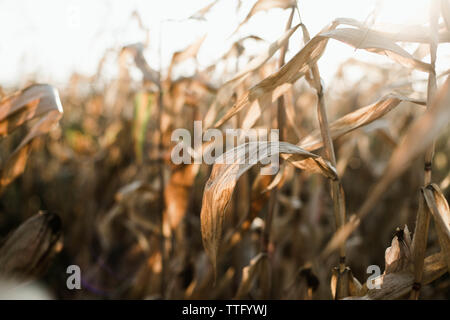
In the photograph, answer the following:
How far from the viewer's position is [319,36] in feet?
1.51

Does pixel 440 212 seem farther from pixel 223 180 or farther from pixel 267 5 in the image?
pixel 267 5

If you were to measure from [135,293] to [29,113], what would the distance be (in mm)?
525

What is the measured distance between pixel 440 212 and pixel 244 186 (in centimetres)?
57

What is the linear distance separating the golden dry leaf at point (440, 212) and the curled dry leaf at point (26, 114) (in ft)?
1.87

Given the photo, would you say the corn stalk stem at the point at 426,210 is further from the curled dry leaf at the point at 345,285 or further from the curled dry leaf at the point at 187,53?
the curled dry leaf at the point at 187,53

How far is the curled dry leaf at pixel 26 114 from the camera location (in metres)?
0.66

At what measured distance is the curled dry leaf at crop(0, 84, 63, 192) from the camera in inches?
25.9

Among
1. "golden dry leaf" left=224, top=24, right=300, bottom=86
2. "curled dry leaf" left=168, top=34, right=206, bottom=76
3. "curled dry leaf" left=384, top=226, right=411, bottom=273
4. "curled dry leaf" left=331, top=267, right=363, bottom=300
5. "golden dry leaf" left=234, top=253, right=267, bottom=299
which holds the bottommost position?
"golden dry leaf" left=234, top=253, right=267, bottom=299

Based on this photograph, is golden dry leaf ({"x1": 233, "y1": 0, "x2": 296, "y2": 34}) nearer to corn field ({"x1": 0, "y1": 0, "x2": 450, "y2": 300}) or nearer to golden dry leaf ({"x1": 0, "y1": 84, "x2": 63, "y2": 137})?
corn field ({"x1": 0, "y1": 0, "x2": 450, "y2": 300})

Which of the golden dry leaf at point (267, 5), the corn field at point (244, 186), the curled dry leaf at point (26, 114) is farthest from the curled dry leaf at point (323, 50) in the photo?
the curled dry leaf at point (26, 114)

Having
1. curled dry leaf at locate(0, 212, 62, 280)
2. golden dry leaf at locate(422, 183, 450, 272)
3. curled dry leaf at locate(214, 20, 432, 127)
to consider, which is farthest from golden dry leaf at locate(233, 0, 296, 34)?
curled dry leaf at locate(0, 212, 62, 280)

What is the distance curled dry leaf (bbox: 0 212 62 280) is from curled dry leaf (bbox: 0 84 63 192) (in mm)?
103

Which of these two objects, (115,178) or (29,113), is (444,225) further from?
(115,178)
